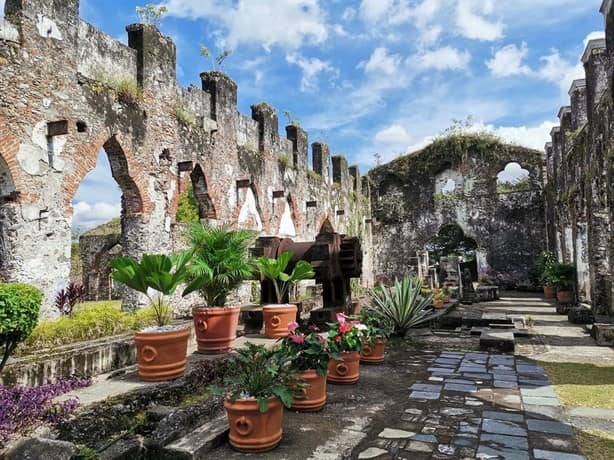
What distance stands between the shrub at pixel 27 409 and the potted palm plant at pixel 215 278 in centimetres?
196

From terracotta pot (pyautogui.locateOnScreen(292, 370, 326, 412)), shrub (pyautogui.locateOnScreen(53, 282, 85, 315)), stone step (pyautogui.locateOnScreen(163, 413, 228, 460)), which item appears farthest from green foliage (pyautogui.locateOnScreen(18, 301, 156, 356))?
terracotta pot (pyautogui.locateOnScreen(292, 370, 326, 412))

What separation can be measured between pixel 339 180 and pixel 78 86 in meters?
14.1

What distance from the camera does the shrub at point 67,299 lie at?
6902 millimetres

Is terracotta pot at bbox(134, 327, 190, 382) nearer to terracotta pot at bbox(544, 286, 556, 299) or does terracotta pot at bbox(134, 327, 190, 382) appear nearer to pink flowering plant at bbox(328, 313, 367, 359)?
pink flowering plant at bbox(328, 313, 367, 359)

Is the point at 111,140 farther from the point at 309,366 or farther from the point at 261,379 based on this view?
the point at 261,379

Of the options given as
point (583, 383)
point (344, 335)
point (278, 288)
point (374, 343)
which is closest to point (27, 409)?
point (344, 335)

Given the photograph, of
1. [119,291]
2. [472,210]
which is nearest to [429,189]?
[472,210]

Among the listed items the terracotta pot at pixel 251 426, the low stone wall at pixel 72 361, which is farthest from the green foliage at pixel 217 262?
the terracotta pot at pixel 251 426

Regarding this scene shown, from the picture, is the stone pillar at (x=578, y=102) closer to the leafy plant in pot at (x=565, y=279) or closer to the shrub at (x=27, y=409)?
the leafy plant in pot at (x=565, y=279)

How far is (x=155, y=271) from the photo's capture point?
496 centimetres

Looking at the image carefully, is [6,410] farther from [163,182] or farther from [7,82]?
[163,182]

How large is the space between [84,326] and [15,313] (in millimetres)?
2180

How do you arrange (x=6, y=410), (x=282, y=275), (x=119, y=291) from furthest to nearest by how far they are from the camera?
(x=119, y=291)
(x=282, y=275)
(x=6, y=410)

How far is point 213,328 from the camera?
5852 millimetres
